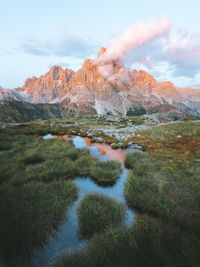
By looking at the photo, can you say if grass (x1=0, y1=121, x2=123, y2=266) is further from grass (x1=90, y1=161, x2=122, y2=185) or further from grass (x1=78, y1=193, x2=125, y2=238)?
grass (x1=78, y1=193, x2=125, y2=238)

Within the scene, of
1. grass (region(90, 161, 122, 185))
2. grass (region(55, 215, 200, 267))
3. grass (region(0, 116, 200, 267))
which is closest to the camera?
grass (region(55, 215, 200, 267))

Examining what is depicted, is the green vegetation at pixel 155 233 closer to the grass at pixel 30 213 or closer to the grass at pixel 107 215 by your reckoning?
the grass at pixel 107 215

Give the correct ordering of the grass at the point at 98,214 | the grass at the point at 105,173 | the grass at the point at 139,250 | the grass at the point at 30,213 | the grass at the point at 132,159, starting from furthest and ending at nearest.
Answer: the grass at the point at 132,159 < the grass at the point at 105,173 < the grass at the point at 98,214 < the grass at the point at 30,213 < the grass at the point at 139,250

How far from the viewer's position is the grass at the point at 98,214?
217 inches

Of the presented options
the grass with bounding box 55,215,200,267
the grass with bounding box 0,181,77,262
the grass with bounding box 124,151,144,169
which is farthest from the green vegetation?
the grass with bounding box 124,151,144,169

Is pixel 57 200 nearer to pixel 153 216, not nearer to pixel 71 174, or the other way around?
pixel 71 174

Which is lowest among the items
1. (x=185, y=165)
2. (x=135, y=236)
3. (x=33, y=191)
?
(x=185, y=165)

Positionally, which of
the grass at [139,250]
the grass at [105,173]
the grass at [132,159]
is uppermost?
the grass at [139,250]

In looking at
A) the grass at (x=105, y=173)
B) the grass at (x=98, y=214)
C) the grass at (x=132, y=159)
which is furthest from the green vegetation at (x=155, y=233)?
the grass at (x=132, y=159)

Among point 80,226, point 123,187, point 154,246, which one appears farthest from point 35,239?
point 123,187

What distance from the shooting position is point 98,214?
593 cm

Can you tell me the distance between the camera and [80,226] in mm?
5672

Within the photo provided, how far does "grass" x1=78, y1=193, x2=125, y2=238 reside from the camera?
5520 millimetres

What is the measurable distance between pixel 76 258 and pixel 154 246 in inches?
101
